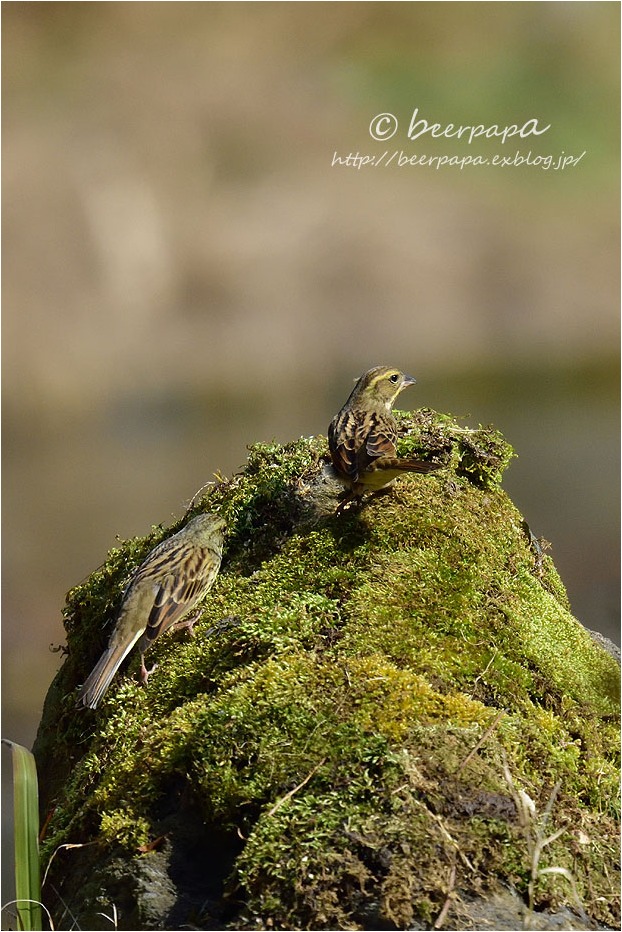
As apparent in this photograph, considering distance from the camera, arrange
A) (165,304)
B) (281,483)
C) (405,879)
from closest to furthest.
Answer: (405,879), (281,483), (165,304)

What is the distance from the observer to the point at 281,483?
18.4 feet

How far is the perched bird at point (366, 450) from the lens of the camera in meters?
4.97

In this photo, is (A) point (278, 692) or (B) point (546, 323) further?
(B) point (546, 323)

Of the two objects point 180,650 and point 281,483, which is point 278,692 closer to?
point 180,650

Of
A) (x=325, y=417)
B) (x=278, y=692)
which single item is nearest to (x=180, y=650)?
(x=278, y=692)

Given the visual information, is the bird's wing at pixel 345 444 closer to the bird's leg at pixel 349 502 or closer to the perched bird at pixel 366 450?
the perched bird at pixel 366 450

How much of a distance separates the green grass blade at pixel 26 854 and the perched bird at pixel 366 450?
2.24 metres

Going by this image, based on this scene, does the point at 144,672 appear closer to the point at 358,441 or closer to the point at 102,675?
the point at 102,675

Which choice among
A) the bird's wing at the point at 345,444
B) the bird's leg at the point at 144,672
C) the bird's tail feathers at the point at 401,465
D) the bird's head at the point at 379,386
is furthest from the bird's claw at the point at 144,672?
the bird's head at the point at 379,386

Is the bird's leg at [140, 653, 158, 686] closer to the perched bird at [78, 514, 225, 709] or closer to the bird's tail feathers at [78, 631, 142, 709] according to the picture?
the perched bird at [78, 514, 225, 709]

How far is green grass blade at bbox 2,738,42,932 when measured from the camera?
3.50m

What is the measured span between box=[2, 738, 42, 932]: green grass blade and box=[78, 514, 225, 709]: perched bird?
1.23 metres

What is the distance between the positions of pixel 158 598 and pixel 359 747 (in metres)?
1.90

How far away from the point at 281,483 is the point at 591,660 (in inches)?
79.1
